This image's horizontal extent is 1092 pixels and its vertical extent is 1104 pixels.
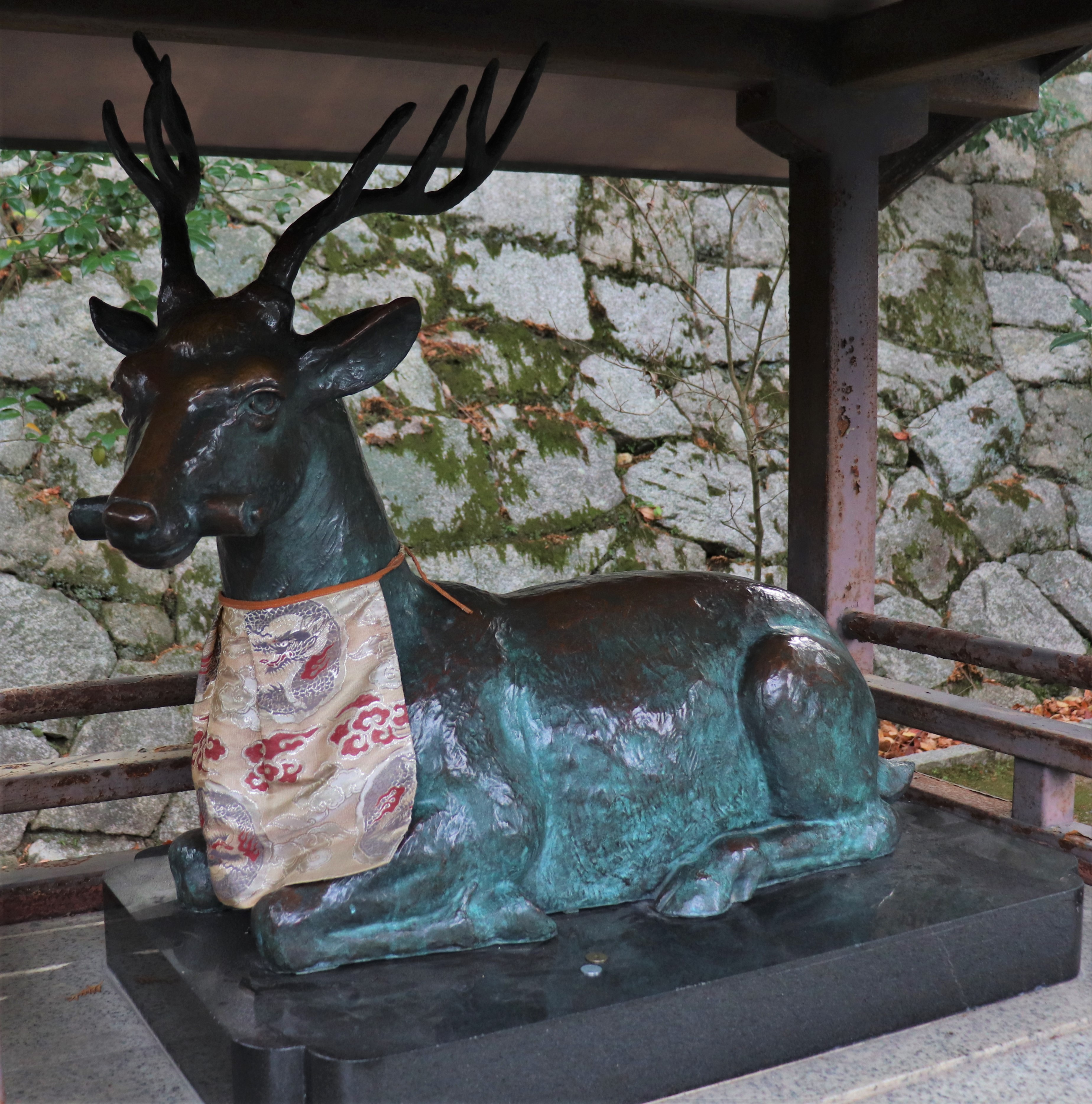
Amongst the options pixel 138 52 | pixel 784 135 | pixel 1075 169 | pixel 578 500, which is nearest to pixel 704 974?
pixel 138 52

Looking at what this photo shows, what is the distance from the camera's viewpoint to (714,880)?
7.07 ft

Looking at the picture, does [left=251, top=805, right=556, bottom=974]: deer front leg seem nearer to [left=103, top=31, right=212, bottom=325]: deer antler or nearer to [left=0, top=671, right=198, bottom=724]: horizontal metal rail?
[left=0, top=671, right=198, bottom=724]: horizontal metal rail

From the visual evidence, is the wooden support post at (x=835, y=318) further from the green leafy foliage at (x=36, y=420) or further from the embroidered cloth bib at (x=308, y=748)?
the green leafy foliage at (x=36, y=420)

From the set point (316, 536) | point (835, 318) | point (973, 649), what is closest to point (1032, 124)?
point (835, 318)

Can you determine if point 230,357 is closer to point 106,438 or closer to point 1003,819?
point 1003,819

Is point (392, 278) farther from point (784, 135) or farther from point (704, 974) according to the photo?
point (704, 974)

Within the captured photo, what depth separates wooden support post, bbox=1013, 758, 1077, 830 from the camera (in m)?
2.89

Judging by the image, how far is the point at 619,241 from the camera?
6.03 metres

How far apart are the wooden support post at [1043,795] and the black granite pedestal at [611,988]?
542 mm

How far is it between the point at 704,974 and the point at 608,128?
251cm

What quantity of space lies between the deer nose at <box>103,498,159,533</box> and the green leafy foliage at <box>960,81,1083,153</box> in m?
6.00

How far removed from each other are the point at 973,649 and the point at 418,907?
1775mm

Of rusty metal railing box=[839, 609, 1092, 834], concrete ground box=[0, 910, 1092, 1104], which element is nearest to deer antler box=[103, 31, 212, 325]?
concrete ground box=[0, 910, 1092, 1104]

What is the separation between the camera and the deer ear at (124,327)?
2.06 meters
